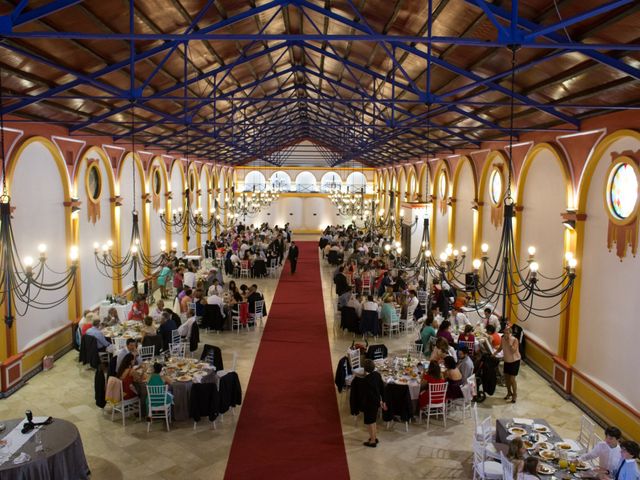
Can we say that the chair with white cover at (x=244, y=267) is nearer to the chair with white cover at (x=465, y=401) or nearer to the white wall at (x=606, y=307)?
the chair with white cover at (x=465, y=401)

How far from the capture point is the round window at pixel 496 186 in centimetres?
1502

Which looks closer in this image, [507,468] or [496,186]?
[507,468]

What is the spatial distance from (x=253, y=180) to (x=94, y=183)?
26706 mm

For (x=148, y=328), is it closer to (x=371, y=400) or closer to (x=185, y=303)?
(x=185, y=303)

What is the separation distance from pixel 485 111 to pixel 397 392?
7712 millimetres

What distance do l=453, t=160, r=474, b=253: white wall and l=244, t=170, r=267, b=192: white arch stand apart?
24.2m

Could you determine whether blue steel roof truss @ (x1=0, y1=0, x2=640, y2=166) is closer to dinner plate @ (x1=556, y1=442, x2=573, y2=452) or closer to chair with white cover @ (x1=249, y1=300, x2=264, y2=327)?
dinner plate @ (x1=556, y1=442, x2=573, y2=452)

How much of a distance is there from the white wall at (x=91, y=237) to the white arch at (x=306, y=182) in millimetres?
25465

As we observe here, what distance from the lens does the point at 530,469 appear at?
6051 millimetres

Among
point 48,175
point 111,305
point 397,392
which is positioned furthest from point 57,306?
point 397,392

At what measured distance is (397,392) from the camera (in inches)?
366

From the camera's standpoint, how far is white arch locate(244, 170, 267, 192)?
41.8 m

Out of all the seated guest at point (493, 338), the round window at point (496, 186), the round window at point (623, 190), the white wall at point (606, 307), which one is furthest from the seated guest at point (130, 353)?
the round window at point (496, 186)

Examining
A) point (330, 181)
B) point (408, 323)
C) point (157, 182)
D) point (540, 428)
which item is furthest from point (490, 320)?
point (330, 181)
